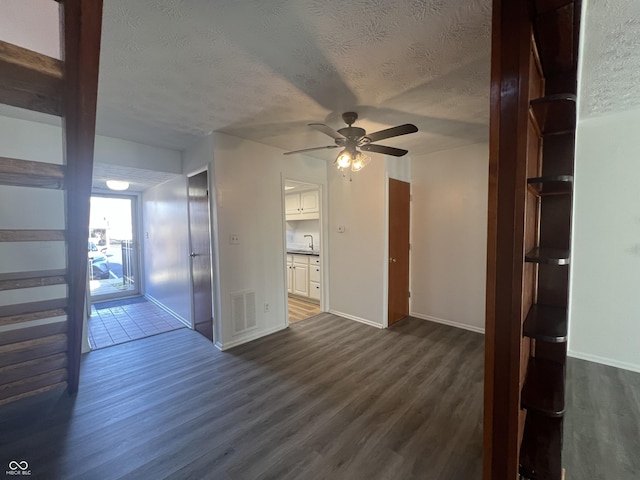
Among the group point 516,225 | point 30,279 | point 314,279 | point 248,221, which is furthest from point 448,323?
point 30,279

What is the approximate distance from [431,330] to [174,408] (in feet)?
10.0

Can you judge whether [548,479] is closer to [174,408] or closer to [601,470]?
[601,470]

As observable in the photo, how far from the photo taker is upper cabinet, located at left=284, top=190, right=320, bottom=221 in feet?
16.8

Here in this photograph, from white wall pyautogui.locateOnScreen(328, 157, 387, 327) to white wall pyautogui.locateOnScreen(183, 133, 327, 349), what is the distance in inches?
28.9

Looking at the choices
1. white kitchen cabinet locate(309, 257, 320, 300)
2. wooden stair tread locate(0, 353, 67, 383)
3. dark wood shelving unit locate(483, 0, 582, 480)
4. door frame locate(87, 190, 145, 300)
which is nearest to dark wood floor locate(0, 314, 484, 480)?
wooden stair tread locate(0, 353, 67, 383)

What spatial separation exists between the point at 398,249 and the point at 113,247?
18.0 feet

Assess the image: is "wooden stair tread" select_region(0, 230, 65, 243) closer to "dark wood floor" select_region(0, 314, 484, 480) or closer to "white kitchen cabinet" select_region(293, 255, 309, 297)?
"dark wood floor" select_region(0, 314, 484, 480)

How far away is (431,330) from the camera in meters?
3.68

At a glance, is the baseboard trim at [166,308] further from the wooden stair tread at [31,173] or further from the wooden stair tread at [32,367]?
the wooden stair tread at [31,173]

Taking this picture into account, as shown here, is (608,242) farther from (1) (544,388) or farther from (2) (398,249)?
(1) (544,388)

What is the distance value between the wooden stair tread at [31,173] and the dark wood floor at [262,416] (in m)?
1.67

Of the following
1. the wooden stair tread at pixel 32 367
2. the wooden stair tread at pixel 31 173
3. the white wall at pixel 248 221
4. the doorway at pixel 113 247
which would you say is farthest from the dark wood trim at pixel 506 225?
the doorway at pixel 113 247

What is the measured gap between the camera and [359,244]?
4012mm

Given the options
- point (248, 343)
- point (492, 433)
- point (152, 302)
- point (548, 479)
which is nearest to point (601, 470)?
point (548, 479)
